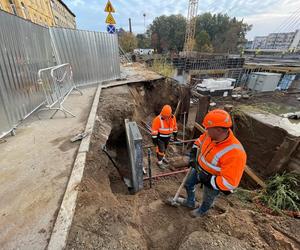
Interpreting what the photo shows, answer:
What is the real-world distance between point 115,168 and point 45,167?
5.40ft

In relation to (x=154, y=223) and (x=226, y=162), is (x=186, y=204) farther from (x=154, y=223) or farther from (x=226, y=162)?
(x=226, y=162)

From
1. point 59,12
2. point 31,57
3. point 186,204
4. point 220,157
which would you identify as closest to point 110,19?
point 31,57

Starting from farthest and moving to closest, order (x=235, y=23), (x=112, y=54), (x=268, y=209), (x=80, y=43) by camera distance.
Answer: (x=235, y=23)
(x=112, y=54)
(x=80, y=43)
(x=268, y=209)

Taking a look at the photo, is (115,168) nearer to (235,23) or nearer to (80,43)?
(80,43)

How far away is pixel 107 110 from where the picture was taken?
482 cm

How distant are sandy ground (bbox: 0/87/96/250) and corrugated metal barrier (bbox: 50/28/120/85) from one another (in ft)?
11.4

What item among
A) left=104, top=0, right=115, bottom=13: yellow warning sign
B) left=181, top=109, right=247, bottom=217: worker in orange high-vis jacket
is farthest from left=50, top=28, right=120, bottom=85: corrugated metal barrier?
left=181, top=109, right=247, bottom=217: worker in orange high-vis jacket

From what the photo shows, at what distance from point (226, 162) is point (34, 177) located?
2.75 meters

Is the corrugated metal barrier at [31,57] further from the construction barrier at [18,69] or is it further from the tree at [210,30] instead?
the tree at [210,30]

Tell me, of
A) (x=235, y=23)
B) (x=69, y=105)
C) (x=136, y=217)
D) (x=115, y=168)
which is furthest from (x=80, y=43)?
(x=235, y=23)

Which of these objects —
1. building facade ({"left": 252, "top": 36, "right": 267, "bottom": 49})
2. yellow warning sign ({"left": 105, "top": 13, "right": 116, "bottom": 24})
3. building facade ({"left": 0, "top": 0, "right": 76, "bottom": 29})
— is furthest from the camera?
building facade ({"left": 252, "top": 36, "right": 267, "bottom": 49})

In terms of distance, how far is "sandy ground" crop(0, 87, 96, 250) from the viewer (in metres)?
1.62

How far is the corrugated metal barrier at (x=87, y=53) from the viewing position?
19.5ft

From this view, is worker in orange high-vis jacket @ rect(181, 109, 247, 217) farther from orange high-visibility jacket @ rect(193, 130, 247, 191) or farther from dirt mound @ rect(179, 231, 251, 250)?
dirt mound @ rect(179, 231, 251, 250)
